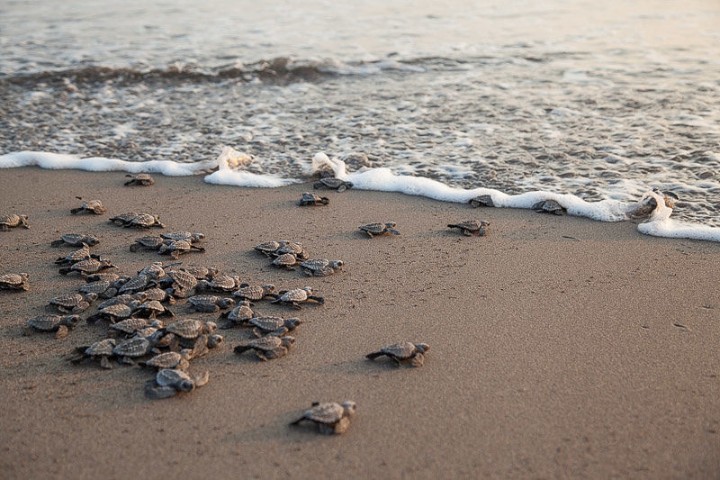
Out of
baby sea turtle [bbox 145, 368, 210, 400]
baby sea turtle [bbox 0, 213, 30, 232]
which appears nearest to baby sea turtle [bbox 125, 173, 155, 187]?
baby sea turtle [bbox 0, 213, 30, 232]

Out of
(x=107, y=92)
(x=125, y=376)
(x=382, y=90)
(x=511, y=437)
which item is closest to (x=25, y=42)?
(x=107, y=92)

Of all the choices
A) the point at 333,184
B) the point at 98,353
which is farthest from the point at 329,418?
the point at 333,184

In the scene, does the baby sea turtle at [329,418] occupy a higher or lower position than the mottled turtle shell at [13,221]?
higher

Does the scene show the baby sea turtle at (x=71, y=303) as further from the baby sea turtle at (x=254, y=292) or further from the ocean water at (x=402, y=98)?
the ocean water at (x=402, y=98)

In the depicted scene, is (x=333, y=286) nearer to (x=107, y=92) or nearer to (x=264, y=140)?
(x=264, y=140)

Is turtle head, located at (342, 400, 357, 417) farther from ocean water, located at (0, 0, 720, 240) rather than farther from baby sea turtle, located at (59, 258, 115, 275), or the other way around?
ocean water, located at (0, 0, 720, 240)

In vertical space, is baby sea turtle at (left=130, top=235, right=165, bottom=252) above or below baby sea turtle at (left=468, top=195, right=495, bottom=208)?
below

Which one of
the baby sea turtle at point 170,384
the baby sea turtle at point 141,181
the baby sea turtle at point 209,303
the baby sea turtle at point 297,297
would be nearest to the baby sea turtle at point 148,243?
the baby sea turtle at point 209,303
